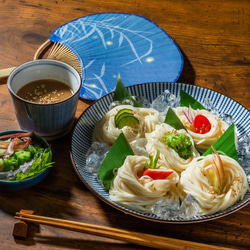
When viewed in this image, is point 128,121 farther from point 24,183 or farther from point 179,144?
point 24,183

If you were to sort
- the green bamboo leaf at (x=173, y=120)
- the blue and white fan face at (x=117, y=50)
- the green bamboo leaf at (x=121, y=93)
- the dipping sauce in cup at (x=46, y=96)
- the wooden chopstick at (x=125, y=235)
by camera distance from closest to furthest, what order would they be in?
the wooden chopstick at (x=125, y=235), the dipping sauce in cup at (x=46, y=96), the green bamboo leaf at (x=173, y=120), the green bamboo leaf at (x=121, y=93), the blue and white fan face at (x=117, y=50)

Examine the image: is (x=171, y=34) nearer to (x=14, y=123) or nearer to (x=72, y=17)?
(x=72, y=17)

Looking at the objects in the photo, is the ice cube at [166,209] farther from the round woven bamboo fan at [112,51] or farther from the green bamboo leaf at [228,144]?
the round woven bamboo fan at [112,51]

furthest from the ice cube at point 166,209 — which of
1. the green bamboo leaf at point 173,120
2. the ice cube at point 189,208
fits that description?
the green bamboo leaf at point 173,120

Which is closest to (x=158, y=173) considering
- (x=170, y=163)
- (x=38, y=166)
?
(x=170, y=163)

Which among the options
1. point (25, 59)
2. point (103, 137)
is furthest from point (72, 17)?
point (103, 137)

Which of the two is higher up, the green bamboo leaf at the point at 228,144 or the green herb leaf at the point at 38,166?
the green bamboo leaf at the point at 228,144
